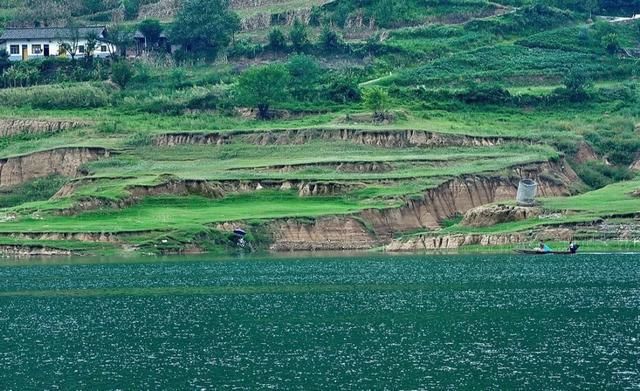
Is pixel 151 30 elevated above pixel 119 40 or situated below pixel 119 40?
above

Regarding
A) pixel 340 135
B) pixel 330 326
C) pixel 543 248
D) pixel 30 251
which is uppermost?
pixel 330 326

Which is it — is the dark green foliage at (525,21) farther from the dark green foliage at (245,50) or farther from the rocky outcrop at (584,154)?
the rocky outcrop at (584,154)

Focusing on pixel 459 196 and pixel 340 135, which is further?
pixel 340 135

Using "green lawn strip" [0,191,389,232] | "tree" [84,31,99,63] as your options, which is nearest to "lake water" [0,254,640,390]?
"green lawn strip" [0,191,389,232]

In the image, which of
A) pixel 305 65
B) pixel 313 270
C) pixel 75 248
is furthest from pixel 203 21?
pixel 313 270

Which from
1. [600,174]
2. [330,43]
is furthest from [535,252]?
[330,43]

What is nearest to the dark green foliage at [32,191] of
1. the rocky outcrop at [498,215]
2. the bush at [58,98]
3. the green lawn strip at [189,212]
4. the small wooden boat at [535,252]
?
the green lawn strip at [189,212]

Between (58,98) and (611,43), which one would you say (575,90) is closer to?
(611,43)
